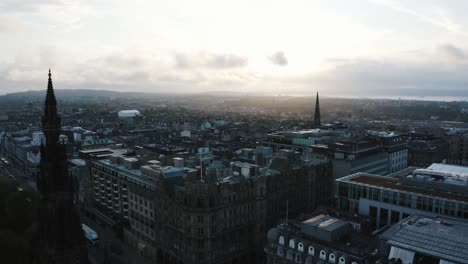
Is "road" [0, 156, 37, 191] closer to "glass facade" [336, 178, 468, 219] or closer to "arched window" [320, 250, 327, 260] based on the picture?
"glass facade" [336, 178, 468, 219]

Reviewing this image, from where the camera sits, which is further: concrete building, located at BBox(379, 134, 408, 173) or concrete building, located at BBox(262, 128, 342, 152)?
concrete building, located at BBox(262, 128, 342, 152)

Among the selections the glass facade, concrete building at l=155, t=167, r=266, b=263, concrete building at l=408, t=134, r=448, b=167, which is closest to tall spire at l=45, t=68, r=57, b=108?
concrete building at l=155, t=167, r=266, b=263

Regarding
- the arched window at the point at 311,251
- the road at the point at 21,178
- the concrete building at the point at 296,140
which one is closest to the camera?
the arched window at the point at 311,251

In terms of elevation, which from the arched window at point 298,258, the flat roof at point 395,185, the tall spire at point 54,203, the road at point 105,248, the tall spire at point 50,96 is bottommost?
the road at point 105,248

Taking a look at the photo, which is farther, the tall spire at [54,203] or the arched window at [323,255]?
the arched window at [323,255]

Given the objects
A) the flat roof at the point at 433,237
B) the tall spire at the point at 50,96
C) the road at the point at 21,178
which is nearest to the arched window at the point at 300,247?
the flat roof at the point at 433,237

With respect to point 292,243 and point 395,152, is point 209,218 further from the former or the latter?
point 395,152

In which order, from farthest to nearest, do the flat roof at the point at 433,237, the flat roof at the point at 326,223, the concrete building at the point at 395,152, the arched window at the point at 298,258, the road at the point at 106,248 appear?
1. the concrete building at the point at 395,152
2. the road at the point at 106,248
3. the arched window at the point at 298,258
4. the flat roof at the point at 326,223
5. the flat roof at the point at 433,237

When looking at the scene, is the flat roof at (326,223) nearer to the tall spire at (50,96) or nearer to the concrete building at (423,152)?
the tall spire at (50,96)
